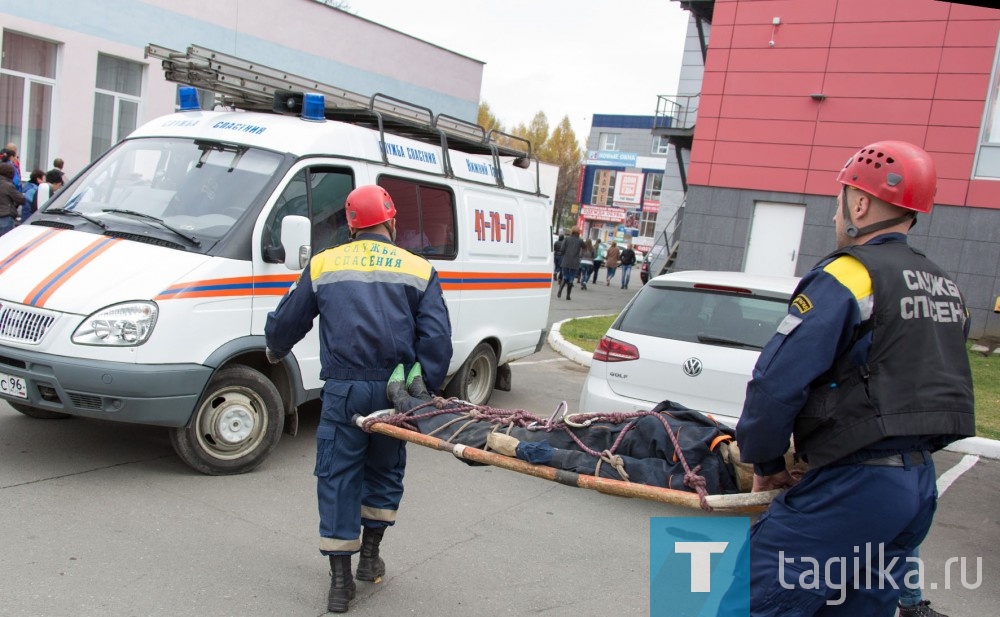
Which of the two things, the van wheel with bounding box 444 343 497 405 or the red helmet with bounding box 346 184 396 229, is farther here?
the van wheel with bounding box 444 343 497 405

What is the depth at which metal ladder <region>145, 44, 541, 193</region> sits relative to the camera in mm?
6230

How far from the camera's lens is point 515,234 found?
27.0 ft

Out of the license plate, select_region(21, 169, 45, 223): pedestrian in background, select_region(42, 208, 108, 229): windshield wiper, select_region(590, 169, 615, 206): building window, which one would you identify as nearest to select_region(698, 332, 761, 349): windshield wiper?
select_region(42, 208, 108, 229): windshield wiper

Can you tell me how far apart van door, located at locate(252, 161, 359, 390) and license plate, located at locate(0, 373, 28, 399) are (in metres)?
1.36

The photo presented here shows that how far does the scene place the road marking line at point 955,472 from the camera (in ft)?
22.4

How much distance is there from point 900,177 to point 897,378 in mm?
630

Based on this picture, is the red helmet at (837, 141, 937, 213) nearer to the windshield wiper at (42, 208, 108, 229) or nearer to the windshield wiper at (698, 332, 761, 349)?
the windshield wiper at (698, 332, 761, 349)

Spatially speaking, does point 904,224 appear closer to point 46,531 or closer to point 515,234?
point 46,531

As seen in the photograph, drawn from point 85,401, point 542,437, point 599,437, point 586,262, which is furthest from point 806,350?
point 586,262

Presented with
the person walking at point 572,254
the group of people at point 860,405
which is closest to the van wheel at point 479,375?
the group of people at point 860,405

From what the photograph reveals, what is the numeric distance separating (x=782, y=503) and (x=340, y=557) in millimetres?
2080

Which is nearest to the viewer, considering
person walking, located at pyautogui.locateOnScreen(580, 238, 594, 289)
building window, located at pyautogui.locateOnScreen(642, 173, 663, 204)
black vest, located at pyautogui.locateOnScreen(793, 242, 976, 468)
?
black vest, located at pyautogui.locateOnScreen(793, 242, 976, 468)

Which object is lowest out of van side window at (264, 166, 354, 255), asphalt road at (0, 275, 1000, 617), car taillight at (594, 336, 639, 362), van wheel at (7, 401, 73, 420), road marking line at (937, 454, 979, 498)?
asphalt road at (0, 275, 1000, 617)

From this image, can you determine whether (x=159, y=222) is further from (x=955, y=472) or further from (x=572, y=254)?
(x=572, y=254)
